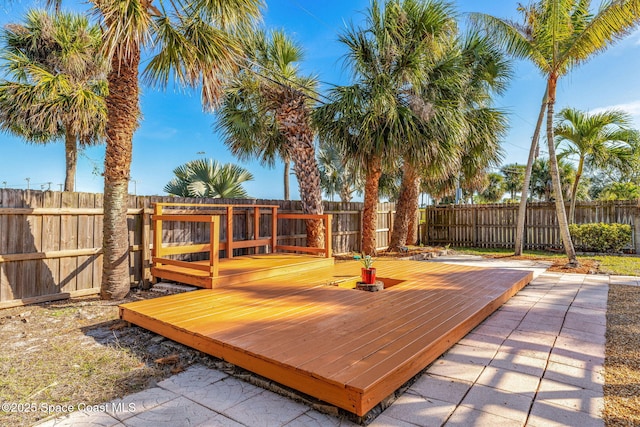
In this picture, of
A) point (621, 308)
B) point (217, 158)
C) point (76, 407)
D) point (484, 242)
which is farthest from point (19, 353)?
point (484, 242)

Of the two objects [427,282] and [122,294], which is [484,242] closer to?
[427,282]

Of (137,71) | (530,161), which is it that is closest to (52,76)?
(137,71)

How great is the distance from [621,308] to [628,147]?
7.93 m

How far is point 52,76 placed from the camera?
7527 mm

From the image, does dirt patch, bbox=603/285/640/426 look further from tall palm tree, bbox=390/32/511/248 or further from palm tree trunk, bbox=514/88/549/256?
palm tree trunk, bbox=514/88/549/256

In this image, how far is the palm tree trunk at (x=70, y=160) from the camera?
10.5 metres

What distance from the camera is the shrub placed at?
969cm

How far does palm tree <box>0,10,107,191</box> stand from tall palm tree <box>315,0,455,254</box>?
16.9 feet

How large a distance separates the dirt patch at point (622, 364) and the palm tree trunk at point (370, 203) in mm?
4779

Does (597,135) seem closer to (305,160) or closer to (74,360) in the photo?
(305,160)

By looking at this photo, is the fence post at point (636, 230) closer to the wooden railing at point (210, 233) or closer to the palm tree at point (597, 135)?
the palm tree at point (597, 135)

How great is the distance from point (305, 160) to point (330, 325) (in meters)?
5.19

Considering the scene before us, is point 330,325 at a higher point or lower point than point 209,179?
lower

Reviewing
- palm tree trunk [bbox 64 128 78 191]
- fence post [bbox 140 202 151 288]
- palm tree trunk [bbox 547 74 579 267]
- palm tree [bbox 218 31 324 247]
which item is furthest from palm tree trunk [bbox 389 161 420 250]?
palm tree trunk [bbox 64 128 78 191]
